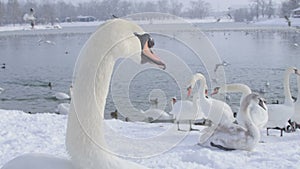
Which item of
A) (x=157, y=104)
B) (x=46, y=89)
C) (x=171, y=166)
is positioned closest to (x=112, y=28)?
(x=171, y=166)

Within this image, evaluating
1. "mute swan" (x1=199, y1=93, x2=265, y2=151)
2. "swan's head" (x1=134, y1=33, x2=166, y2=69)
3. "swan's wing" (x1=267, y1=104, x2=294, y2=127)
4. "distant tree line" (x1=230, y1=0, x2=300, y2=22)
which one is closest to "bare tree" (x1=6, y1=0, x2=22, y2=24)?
"distant tree line" (x1=230, y1=0, x2=300, y2=22)

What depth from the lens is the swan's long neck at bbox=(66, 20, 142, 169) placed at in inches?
82.4

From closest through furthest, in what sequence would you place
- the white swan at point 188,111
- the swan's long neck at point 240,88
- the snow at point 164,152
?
1. the snow at point 164,152
2. the swan's long neck at point 240,88
3. the white swan at point 188,111

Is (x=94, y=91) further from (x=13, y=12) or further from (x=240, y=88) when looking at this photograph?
(x=13, y=12)

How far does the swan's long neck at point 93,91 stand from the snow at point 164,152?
147 cm

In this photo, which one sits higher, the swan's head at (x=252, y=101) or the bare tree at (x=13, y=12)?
the bare tree at (x=13, y=12)

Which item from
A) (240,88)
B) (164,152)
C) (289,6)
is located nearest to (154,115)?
(240,88)

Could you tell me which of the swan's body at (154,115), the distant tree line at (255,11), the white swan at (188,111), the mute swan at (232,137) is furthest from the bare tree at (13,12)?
the mute swan at (232,137)

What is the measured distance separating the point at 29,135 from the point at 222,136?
2.70 meters

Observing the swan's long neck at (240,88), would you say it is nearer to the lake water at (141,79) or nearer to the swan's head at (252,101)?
the swan's head at (252,101)

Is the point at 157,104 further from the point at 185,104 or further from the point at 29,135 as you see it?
the point at 29,135

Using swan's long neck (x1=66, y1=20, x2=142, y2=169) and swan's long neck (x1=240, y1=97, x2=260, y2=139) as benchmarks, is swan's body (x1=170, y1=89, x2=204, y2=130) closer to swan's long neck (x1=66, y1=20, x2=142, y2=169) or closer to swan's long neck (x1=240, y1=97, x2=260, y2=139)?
swan's long neck (x1=240, y1=97, x2=260, y2=139)

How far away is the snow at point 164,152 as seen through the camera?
4590 mm

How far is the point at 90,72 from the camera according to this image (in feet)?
6.89
